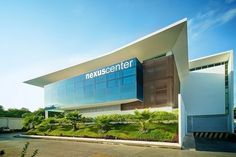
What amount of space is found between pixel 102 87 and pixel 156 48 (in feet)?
33.8

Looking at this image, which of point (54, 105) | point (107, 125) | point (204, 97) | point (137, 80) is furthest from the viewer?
point (54, 105)

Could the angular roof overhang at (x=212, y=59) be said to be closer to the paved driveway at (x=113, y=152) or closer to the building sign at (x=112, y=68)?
the building sign at (x=112, y=68)

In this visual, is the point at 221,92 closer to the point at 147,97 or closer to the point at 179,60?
the point at 179,60

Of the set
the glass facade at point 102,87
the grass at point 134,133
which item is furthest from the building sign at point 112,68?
the grass at point 134,133

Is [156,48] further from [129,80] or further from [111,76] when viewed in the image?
[111,76]

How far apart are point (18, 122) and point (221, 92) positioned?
4074 centimetres

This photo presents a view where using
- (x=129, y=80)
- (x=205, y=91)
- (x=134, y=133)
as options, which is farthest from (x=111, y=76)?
(x=205, y=91)

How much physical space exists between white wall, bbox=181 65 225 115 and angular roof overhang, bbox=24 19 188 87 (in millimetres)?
4124

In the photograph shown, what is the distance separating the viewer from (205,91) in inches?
1491

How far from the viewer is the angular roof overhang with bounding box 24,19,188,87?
79.7ft

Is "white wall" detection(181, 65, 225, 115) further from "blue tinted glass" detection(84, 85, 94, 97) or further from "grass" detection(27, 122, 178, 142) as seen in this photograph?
"grass" detection(27, 122, 178, 142)

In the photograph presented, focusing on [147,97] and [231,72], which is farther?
[231,72]

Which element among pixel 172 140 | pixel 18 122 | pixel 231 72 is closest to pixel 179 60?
pixel 231 72

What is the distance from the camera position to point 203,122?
39.2 m
